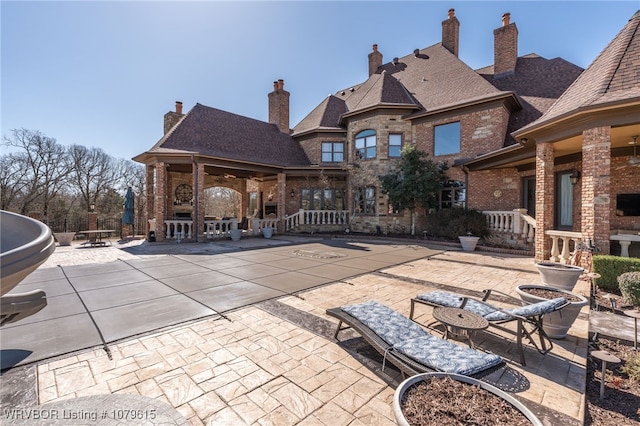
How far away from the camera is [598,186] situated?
6230mm

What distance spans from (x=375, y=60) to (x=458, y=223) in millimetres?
15429

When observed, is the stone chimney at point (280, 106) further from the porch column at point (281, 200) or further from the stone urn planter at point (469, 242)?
the stone urn planter at point (469, 242)

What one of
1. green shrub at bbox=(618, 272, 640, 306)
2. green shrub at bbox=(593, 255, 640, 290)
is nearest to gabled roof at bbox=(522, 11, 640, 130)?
green shrub at bbox=(593, 255, 640, 290)

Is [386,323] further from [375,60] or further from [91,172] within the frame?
[91,172]

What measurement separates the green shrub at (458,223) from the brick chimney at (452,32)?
38.8 feet

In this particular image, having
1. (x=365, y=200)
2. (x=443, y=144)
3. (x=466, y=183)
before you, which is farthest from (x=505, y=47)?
(x=365, y=200)

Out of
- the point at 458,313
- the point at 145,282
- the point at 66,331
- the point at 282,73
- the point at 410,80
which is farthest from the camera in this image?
the point at 282,73

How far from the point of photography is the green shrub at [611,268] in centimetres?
548

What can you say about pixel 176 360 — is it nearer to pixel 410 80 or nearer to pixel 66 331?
pixel 66 331

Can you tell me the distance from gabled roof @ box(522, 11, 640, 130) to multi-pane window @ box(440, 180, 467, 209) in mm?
6499

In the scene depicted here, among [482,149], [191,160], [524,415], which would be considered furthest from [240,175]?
[524,415]

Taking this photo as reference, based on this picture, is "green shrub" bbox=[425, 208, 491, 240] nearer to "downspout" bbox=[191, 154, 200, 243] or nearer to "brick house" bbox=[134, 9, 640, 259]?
"brick house" bbox=[134, 9, 640, 259]

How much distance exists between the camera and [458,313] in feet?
10.6

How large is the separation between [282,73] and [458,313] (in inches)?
841
